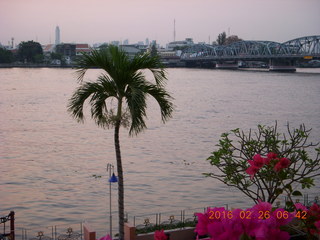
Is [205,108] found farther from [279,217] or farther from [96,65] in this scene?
[279,217]

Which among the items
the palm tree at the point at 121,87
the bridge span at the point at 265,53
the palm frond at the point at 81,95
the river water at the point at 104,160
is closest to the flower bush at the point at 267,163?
the palm tree at the point at 121,87

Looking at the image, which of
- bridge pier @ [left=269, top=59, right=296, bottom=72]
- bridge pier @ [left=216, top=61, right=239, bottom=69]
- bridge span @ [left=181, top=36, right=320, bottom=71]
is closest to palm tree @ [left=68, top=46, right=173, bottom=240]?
bridge span @ [left=181, top=36, right=320, bottom=71]

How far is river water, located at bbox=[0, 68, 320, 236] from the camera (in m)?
22.0

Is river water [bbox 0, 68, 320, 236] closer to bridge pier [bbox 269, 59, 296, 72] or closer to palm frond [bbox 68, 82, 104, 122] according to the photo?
palm frond [bbox 68, 82, 104, 122]

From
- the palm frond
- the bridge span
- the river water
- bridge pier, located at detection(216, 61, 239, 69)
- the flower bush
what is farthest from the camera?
bridge pier, located at detection(216, 61, 239, 69)

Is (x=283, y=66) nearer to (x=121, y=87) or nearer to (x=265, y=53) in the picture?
(x=265, y=53)

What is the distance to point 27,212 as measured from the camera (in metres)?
21.0

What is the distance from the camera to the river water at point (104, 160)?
72.1 feet

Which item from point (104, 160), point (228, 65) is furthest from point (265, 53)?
point (104, 160)

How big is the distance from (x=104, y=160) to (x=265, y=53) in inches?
4657

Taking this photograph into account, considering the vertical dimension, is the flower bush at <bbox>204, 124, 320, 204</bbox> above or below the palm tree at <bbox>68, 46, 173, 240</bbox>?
below

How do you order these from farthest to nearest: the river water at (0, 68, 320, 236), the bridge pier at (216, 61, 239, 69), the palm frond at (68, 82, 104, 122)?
the bridge pier at (216, 61, 239, 69) < the river water at (0, 68, 320, 236) < the palm frond at (68, 82, 104, 122)

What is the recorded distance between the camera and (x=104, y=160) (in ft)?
101

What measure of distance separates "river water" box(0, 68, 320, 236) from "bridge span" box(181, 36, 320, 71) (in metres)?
59.5
